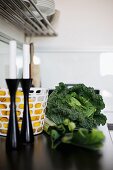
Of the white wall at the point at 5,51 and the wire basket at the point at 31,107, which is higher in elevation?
the white wall at the point at 5,51

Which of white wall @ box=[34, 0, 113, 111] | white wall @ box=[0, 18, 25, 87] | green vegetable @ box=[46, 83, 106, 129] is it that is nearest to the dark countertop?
green vegetable @ box=[46, 83, 106, 129]

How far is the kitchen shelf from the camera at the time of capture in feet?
3.66

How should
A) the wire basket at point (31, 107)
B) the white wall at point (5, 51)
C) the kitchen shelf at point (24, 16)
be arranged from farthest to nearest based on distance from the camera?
1. the white wall at point (5, 51)
2. the kitchen shelf at point (24, 16)
3. the wire basket at point (31, 107)

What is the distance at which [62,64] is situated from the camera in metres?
1.88

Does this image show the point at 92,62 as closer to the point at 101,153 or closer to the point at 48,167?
the point at 101,153

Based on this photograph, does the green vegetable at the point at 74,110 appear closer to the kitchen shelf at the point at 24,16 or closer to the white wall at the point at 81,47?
the kitchen shelf at the point at 24,16

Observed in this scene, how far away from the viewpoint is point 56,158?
1.80 ft

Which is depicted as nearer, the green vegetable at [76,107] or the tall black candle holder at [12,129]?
the tall black candle holder at [12,129]

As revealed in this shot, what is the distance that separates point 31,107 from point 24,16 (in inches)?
29.5

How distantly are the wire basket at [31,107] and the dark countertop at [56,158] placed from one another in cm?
10

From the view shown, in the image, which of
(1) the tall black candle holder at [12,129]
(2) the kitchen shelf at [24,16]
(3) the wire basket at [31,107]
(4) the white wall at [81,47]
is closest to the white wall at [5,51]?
(2) the kitchen shelf at [24,16]

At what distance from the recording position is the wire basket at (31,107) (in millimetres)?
732

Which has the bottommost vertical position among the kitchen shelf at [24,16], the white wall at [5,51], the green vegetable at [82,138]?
the green vegetable at [82,138]

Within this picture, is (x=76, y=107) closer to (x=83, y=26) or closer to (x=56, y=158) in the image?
(x=56, y=158)
